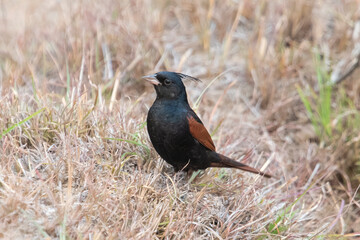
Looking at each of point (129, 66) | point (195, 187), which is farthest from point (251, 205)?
point (129, 66)

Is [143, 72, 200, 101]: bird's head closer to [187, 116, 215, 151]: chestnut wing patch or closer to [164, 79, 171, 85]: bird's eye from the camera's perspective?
[164, 79, 171, 85]: bird's eye

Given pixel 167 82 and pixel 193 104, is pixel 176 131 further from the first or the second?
pixel 193 104

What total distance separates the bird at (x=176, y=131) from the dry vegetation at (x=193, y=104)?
0.15m

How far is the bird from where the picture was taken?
295cm

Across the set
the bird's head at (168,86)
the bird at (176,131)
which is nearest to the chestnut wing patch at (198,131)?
the bird at (176,131)

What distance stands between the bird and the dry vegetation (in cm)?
15

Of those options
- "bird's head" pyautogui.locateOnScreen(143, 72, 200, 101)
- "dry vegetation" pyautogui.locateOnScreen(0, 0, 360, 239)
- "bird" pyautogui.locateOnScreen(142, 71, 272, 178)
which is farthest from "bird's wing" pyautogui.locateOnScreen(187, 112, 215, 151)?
"dry vegetation" pyautogui.locateOnScreen(0, 0, 360, 239)

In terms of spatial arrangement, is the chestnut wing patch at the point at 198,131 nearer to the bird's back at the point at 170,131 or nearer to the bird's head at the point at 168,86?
the bird's back at the point at 170,131

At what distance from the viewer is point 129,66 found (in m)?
4.68

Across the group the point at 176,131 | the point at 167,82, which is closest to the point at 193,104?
the point at 167,82

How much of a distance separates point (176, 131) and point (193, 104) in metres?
0.97

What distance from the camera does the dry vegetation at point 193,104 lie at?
268 cm

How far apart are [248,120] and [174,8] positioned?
1717mm

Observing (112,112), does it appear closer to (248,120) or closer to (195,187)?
(195,187)
